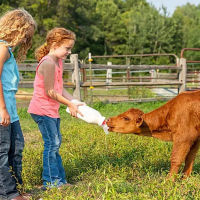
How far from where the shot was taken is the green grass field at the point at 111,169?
2.78m

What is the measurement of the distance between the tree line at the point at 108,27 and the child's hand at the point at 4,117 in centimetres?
3000

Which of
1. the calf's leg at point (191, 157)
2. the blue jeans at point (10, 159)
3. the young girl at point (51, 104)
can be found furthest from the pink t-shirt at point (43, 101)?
the calf's leg at point (191, 157)

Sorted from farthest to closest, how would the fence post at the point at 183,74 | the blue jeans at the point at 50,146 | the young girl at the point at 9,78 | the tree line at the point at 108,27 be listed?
the tree line at the point at 108,27, the fence post at the point at 183,74, the blue jeans at the point at 50,146, the young girl at the point at 9,78

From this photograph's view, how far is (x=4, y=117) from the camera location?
2848 millimetres

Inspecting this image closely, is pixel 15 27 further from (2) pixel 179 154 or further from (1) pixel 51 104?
(2) pixel 179 154

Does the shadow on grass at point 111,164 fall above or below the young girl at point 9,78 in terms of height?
below

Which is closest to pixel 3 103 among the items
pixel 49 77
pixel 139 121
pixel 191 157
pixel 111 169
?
pixel 49 77

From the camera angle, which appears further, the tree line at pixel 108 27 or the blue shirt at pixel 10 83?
the tree line at pixel 108 27

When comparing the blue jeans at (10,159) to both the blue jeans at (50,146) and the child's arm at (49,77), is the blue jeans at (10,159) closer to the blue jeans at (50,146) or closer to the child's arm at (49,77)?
the blue jeans at (50,146)

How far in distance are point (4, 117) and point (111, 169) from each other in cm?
151

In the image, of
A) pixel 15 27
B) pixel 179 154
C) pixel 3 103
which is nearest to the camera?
pixel 3 103

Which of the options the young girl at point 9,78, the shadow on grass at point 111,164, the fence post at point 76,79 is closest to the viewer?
the young girl at point 9,78

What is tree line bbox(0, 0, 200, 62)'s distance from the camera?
113ft

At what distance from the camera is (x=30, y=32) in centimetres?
314
